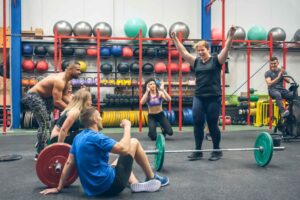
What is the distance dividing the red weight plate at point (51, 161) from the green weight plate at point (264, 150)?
1934 mm

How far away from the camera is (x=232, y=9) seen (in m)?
9.50

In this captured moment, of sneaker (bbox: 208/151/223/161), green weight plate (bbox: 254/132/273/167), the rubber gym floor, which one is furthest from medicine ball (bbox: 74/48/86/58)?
green weight plate (bbox: 254/132/273/167)

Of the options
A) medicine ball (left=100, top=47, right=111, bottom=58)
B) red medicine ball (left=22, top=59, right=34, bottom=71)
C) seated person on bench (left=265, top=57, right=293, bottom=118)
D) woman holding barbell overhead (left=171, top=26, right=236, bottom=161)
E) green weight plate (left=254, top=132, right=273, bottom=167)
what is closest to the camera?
green weight plate (left=254, top=132, right=273, bottom=167)

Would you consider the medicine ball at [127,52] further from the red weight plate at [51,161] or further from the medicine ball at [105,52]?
the red weight plate at [51,161]

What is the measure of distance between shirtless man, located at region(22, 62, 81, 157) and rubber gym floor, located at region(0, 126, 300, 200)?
457 millimetres

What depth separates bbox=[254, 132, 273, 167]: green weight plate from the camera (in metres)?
3.51

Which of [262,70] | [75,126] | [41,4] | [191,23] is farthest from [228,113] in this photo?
[75,126]

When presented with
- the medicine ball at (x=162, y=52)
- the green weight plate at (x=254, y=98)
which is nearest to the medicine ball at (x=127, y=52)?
the medicine ball at (x=162, y=52)

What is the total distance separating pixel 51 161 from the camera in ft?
9.02

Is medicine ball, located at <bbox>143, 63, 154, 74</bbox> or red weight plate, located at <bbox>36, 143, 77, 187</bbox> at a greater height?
medicine ball, located at <bbox>143, 63, 154, 74</bbox>

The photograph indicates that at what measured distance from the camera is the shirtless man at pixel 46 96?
12.4ft

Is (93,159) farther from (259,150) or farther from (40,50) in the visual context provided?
(40,50)

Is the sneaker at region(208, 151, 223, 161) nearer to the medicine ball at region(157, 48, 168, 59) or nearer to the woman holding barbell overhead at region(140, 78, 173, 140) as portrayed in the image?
the woman holding barbell overhead at region(140, 78, 173, 140)

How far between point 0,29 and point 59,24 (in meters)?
1.43
